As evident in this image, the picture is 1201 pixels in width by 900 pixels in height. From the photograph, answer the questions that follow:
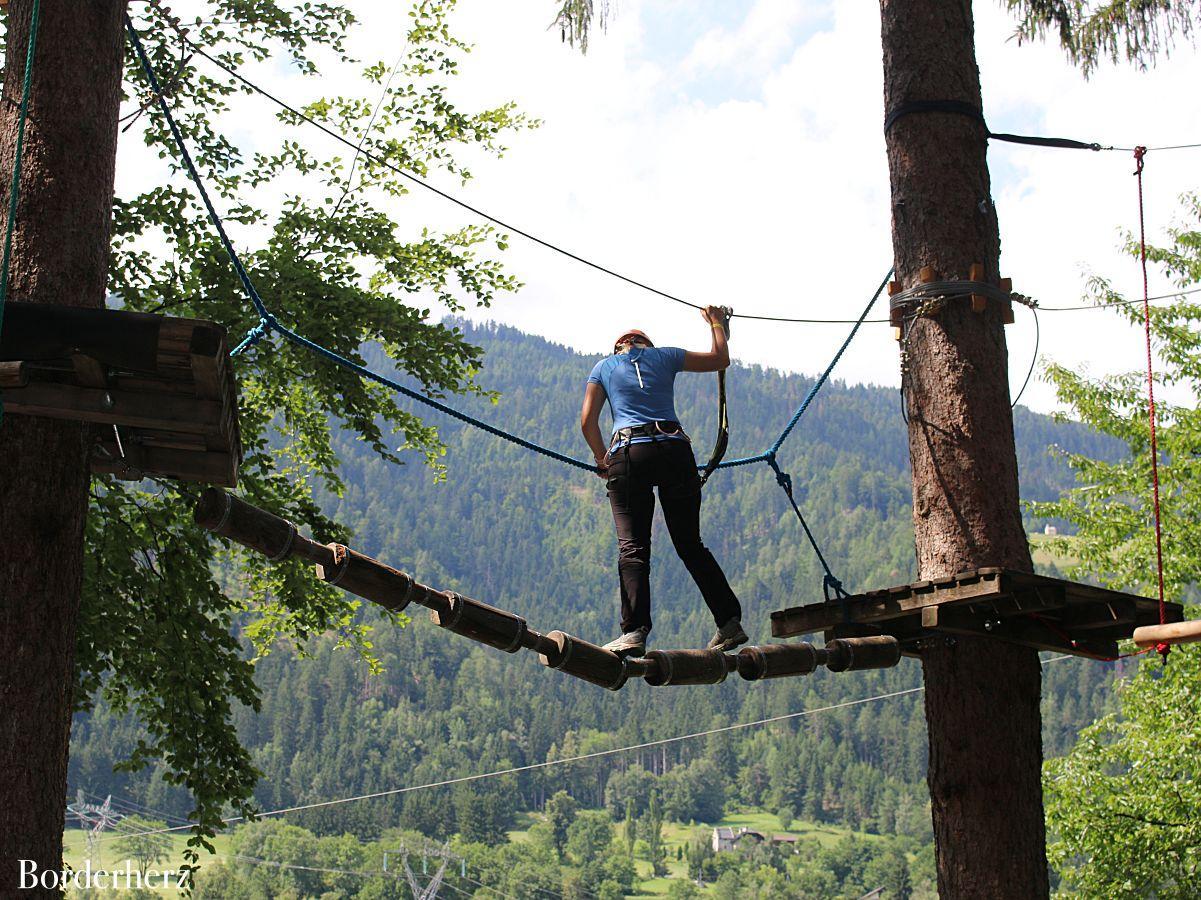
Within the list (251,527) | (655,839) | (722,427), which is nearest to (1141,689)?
(722,427)

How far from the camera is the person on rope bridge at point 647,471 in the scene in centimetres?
627

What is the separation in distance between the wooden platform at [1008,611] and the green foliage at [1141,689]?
7.02m

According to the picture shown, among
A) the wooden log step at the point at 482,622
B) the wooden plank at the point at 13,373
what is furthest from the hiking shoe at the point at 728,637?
the wooden plank at the point at 13,373

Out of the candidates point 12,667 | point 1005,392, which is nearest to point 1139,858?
point 1005,392

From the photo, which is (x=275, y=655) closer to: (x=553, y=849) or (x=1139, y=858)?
(x=553, y=849)

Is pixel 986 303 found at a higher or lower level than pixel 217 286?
lower

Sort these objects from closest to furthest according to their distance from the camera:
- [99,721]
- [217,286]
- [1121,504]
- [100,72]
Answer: [100,72], [217,286], [1121,504], [99,721]

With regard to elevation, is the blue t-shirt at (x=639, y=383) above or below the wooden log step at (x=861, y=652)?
above

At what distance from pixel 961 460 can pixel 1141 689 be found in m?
8.67

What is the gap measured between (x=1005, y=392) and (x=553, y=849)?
520 ft

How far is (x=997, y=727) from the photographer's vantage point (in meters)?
5.45

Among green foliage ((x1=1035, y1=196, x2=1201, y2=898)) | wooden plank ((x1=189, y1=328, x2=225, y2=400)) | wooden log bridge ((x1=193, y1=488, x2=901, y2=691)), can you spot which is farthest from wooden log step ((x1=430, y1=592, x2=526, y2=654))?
green foliage ((x1=1035, y1=196, x2=1201, y2=898))

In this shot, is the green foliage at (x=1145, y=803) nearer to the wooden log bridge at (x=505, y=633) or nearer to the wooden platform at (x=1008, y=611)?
the wooden platform at (x=1008, y=611)

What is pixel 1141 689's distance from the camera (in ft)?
43.7
